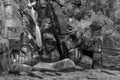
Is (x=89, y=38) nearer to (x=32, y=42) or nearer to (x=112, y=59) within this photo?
(x=112, y=59)

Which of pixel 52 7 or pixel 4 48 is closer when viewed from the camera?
pixel 4 48

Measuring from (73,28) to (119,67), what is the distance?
13.0 ft

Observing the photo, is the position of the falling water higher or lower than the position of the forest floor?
higher

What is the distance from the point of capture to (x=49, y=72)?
11.3 m

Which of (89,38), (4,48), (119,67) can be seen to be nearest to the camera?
(4,48)

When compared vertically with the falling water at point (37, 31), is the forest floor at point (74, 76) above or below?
below

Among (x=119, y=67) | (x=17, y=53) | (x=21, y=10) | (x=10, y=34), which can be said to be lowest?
(x=119, y=67)

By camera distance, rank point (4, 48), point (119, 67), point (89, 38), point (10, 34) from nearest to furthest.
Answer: point (4, 48)
point (10, 34)
point (119, 67)
point (89, 38)

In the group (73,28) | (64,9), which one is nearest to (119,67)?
(73,28)

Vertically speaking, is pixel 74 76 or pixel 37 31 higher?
pixel 37 31

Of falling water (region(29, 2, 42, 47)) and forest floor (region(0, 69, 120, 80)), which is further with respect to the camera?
falling water (region(29, 2, 42, 47))

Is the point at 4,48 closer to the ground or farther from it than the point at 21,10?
closer to the ground

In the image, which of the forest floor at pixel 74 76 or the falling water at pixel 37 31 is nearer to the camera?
the forest floor at pixel 74 76

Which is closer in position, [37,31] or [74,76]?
[74,76]
